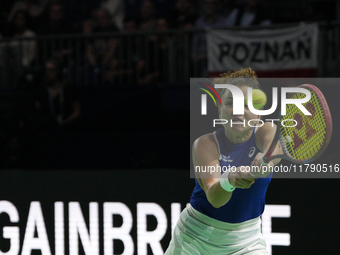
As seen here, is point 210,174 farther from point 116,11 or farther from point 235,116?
point 116,11

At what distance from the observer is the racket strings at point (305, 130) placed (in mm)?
2564

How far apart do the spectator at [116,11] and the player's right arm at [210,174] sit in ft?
17.5

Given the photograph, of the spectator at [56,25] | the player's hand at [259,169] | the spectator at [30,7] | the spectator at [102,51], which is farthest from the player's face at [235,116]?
the spectator at [30,7]

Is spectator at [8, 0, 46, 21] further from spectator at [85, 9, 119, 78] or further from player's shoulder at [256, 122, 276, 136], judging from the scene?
player's shoulder at [256, 122, 276, 136]

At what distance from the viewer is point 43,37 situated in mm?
7273

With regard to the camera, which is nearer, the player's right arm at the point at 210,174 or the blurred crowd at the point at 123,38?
the player's right arm at the point at 210,174

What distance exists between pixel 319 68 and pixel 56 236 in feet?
11.6

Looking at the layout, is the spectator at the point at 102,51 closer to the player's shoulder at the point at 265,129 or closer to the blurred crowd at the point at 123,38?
the blurred crowd at the point at 123,38

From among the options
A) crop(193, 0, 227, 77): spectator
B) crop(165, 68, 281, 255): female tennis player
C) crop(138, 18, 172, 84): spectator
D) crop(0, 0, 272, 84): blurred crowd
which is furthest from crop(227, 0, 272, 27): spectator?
crop(165, 68, 281, 255): female tennis player

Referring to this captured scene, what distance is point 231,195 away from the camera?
2988mm

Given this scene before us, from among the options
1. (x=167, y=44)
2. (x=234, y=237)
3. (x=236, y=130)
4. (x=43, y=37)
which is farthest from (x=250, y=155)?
(x=43, y=37)

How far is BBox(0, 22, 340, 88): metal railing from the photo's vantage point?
6855mm

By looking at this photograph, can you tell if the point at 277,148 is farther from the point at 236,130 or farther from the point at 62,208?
the point at 62,208

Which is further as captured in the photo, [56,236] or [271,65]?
[271,65]
